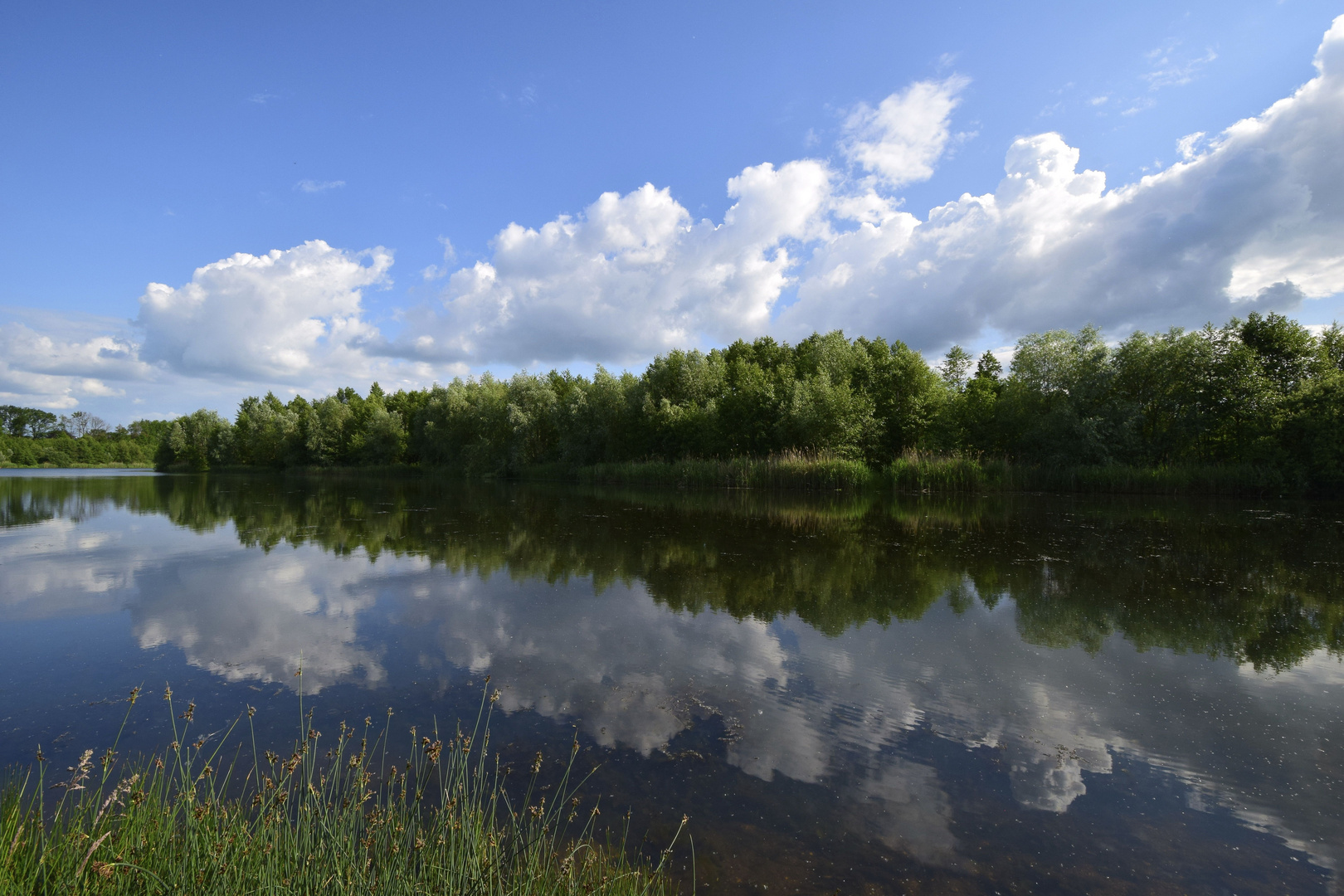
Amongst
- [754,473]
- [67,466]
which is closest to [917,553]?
[754,473]

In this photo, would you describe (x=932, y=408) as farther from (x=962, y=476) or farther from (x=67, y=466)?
(x=67, y=466)

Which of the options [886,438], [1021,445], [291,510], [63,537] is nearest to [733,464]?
[886,438]

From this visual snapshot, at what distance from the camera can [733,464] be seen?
96.3 feet

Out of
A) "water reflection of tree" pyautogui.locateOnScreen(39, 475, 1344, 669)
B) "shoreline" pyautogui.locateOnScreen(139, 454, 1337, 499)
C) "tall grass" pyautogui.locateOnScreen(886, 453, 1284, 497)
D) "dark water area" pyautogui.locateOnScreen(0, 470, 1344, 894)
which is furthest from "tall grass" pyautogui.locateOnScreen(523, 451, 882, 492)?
"dark water area" pyautogui.locateOnScreen(0, 470, 1344, 894)

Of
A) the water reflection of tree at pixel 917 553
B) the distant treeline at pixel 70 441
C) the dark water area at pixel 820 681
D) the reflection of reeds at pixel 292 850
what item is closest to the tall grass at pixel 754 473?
the water reflection of tree at pixel 917 553

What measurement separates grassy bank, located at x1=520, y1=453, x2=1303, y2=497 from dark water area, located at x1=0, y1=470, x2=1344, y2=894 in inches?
522

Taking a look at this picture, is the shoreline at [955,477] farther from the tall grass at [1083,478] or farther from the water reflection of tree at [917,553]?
the water reflection of tree at [917,553]

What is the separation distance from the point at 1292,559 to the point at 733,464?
2083 centimetres

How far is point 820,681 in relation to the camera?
4809mm

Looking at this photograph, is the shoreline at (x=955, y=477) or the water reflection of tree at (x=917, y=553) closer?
the water reflection of tree at (x=917, y=553)

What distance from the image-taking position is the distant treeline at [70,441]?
79.9m

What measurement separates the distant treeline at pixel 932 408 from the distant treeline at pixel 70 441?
196 ft

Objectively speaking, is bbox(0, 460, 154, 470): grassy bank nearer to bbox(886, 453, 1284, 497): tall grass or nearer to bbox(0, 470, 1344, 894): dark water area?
bbox(0, 470, 1344, 894): dark water area

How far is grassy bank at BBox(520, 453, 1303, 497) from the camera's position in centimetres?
2155
